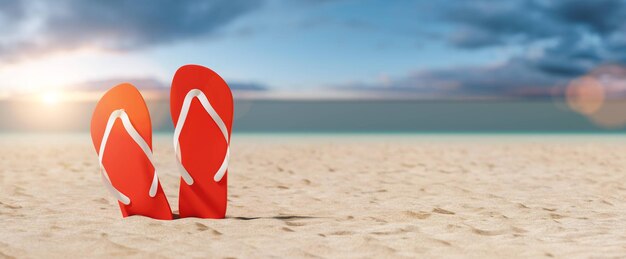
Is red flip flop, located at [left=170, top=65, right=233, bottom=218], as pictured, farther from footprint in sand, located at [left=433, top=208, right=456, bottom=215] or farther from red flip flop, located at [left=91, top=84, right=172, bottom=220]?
footprint in sand, located at [left=433, top=208, right=456, bottom=215]

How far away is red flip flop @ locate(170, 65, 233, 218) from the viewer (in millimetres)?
4055

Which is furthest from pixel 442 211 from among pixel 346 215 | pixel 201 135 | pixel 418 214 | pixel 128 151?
pixel 128 151

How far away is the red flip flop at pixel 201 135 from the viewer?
13.3ft

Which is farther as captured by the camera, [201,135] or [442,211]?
[442,211]

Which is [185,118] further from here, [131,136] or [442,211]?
[442,211]

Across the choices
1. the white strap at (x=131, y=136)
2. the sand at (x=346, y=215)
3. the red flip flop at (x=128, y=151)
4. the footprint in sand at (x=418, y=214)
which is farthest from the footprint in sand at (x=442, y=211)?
the white strap at (x=131, y=136)

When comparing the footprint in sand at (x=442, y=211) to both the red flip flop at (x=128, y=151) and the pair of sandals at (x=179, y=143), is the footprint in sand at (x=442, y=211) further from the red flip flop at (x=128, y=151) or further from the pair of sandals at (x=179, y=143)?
the red flip flop at (x=128, y=151)

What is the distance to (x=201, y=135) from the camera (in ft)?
13.5

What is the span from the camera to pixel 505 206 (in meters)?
4.97

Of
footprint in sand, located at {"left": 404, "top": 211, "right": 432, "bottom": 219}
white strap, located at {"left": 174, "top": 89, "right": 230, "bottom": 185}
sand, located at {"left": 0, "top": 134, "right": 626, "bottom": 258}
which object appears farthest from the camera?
footprint in sand, located at {"left": 404, "top": 211, "right": 432, "bottom": 219}

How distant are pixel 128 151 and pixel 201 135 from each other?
514 mm

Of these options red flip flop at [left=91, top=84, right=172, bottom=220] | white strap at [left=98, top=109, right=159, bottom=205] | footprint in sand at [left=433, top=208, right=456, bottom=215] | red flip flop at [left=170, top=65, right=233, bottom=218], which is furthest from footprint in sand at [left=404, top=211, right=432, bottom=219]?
white strap at [left=98, top=109, right=159, bottom=205]

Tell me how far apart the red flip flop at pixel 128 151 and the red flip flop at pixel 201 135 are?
0.20 m

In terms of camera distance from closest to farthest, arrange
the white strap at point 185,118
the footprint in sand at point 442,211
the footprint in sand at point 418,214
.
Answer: the white strap at point 185,118 → the footprint in sand at point 418,214 → the footprint in sand at point 442,211
